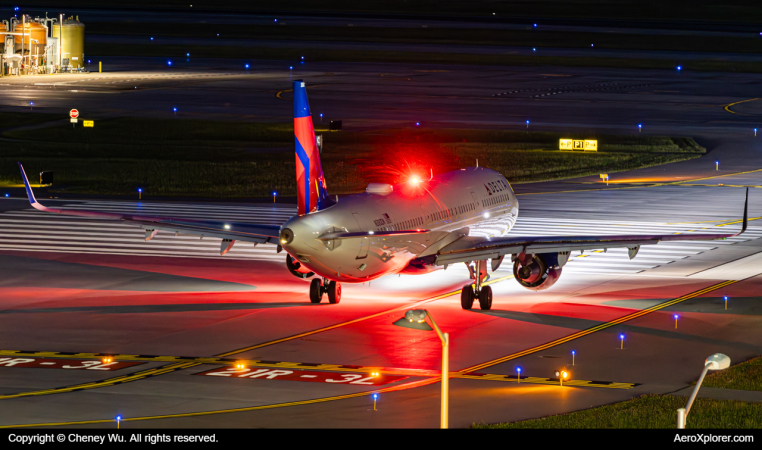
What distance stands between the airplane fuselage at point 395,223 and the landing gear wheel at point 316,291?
10.1ft

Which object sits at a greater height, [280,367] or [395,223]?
[395,223]

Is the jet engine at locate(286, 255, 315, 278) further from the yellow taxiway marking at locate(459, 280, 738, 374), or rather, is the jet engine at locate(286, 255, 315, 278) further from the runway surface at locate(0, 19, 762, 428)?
the yellow taxiway marking at locate(459, 280, 738, 374)

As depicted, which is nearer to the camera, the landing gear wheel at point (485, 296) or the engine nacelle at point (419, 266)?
the landing gear wheel at point (485, 296)

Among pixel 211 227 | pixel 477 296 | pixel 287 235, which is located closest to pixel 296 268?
pixel 211 227

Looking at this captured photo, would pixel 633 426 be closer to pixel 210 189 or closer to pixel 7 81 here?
pixel 210 189

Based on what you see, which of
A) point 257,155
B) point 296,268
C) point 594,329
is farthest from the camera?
point 257,155

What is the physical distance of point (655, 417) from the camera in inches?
1012

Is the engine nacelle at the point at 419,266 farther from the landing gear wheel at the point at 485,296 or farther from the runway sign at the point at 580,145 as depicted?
the runway sign at the point at 580,145

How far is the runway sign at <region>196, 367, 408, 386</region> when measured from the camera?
30297 mm

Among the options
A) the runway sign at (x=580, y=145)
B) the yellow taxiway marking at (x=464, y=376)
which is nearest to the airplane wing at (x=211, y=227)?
the yellow taxiway marking at (x=464, y=376)

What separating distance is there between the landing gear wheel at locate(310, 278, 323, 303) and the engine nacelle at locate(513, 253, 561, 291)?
7625 millimetres

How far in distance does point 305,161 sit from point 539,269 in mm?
10367

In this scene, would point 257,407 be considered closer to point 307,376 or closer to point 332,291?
point 307,376

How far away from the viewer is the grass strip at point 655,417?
2502 cm
